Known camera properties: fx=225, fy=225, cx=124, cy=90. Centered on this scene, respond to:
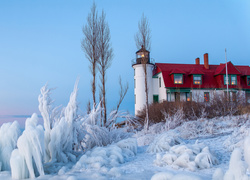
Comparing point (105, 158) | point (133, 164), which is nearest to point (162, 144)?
point (133, 164)

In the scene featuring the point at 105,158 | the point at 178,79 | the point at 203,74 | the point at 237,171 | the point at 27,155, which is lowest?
the point at 105,158

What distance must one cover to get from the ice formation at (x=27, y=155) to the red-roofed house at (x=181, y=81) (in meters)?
21.1

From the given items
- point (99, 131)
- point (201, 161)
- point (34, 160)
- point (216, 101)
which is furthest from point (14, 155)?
point (216, 101)

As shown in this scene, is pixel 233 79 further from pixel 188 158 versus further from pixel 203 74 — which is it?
pixel 188 158

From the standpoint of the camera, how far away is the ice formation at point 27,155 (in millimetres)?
3803

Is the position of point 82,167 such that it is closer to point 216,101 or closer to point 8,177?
point 8,177

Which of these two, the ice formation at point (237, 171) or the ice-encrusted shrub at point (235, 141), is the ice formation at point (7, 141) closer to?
the ice formation at point (237, 171)

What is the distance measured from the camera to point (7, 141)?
4609 mm

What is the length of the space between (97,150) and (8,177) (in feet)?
6.14

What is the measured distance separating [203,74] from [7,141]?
2478 cm

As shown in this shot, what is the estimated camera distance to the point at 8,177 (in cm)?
389

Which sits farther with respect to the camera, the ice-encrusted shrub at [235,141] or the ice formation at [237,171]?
the ice-encrusted shrub at [235,141]

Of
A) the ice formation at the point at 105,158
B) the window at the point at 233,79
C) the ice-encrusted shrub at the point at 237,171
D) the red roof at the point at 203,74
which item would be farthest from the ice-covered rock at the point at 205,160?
the window at the point at 233,79

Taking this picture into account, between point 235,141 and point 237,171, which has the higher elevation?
point 237,171
